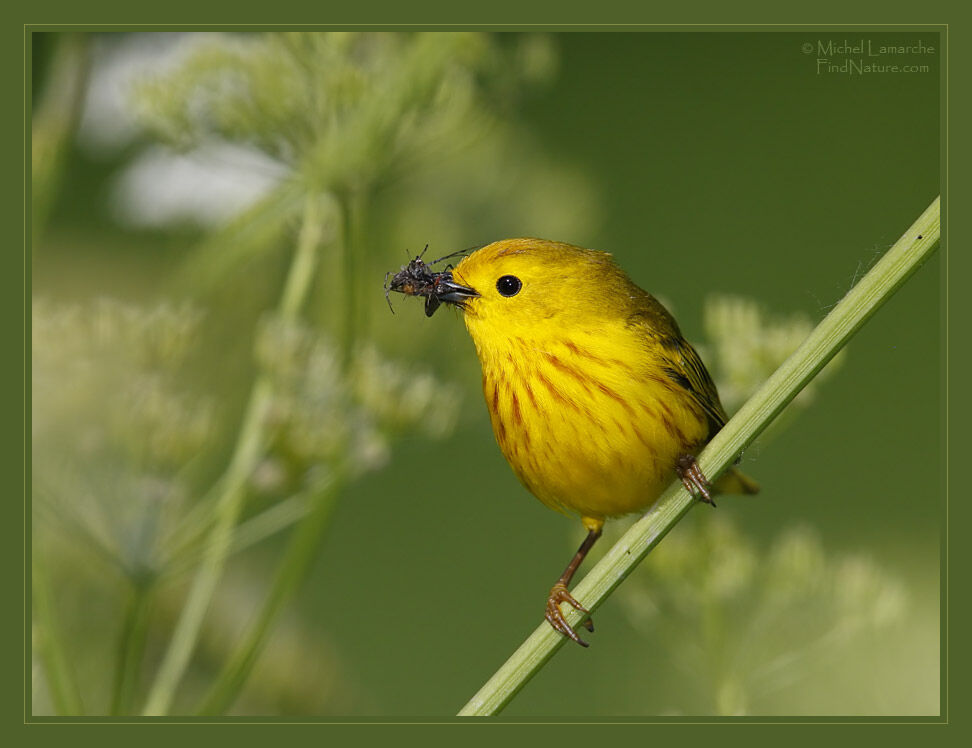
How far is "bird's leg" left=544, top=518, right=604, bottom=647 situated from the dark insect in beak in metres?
0.91

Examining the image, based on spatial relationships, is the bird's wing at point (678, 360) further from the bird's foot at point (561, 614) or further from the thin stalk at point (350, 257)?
the thin stalk at point (350, 257)

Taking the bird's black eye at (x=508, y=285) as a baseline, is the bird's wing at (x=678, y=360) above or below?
above

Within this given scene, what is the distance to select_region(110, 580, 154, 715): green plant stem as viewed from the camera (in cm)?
265

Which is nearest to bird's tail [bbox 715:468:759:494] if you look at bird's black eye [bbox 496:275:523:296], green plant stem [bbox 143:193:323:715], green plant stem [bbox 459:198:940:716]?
bird's black eye [bbox 496:275:523:296]

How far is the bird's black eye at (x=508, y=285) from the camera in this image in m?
3.24

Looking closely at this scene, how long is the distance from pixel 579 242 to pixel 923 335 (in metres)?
1.56

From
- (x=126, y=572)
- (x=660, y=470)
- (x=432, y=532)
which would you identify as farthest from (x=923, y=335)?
(x=126, y=572)

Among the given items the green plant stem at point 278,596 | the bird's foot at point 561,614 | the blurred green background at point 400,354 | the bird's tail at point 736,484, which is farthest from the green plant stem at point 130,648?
the bird's tail at point 736,484

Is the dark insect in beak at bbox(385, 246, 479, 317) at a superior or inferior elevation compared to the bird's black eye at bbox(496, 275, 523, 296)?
inferior

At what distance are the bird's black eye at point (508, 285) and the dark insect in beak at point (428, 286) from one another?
0.08m

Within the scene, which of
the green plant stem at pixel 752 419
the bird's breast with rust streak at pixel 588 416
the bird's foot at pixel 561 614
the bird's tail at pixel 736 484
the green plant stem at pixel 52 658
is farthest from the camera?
the bird's tail at pixel 736 484

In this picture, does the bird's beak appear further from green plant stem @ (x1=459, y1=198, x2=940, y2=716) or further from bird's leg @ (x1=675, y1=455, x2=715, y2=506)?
green plant stem @ (x1=459, y1=198, x2=940, y2=716)

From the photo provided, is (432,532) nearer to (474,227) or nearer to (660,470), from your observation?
(474,227)

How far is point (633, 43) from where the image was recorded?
18.2 ft
